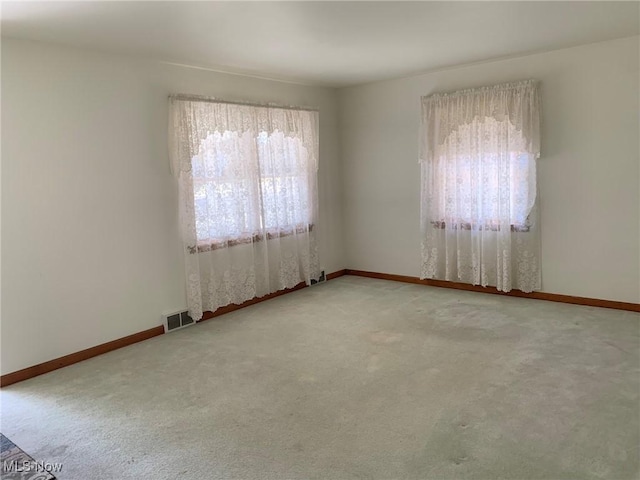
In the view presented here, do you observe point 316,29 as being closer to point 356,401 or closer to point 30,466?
point 356,401

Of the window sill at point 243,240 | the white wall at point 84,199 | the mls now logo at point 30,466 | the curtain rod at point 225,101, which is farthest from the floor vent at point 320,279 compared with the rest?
the mls now logo at point 30,466

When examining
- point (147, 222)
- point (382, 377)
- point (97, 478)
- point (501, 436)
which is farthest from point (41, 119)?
point (501, 436)

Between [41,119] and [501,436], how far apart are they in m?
3.52

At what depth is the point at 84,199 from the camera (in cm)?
369

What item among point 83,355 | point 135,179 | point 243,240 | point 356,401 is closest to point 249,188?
point 243,240

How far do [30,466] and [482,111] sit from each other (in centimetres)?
443

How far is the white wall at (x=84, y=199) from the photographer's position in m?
3.35

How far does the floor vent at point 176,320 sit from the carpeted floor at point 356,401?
95 millimetres

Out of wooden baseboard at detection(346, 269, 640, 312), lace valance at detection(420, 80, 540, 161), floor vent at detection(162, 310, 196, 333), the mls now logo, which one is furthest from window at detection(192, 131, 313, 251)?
the mls now logo

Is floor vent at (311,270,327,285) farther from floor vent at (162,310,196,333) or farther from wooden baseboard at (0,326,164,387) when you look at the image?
wooden baseboard at (0,326,164,387)

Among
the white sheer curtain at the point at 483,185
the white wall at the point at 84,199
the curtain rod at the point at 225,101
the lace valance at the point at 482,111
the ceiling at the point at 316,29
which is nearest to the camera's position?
the ceiling at the point at 316,29

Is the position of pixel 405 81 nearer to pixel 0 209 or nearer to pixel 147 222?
pixel 147 222

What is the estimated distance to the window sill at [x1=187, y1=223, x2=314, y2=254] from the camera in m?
4.46

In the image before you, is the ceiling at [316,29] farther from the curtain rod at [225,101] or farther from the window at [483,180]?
the window at [483,180]
